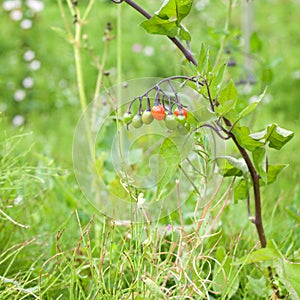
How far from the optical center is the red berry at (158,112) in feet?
3.21

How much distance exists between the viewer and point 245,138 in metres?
1.06

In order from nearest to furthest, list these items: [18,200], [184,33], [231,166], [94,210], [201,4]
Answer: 1. [184,33]
2. [231,166]
3. [18,200]
4. [94,210]
5. [201,4]

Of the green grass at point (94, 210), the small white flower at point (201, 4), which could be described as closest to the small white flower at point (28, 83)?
the green grass at point (94, 210)

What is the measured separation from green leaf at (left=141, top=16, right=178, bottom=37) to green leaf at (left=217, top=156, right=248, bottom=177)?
0.25 meters

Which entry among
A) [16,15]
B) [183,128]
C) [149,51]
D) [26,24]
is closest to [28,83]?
[26,24]

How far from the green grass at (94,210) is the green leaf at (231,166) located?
8 centimetres

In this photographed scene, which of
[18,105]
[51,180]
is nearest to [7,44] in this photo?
[18,105]

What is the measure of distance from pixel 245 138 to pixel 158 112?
7.1 inches

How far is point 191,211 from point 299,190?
0.30 meters

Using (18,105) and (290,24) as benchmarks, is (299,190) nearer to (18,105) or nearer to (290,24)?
(18,105)

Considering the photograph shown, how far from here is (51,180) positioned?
1610 mm

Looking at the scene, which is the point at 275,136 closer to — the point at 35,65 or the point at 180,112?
the point at 180,112

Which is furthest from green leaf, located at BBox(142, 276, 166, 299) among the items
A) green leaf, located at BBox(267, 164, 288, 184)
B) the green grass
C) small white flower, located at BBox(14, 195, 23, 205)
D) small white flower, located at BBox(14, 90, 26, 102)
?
small white flower, located at BBox(14, 90, 26, 102)

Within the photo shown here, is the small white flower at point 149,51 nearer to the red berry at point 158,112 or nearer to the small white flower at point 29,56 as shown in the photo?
the small white flower at point 29,56
